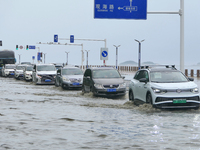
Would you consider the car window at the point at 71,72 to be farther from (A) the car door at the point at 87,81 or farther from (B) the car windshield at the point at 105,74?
(B) the car windshield at the point at 105,74

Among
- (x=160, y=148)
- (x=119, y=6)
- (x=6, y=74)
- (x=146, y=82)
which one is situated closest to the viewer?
(x=160, y=148)

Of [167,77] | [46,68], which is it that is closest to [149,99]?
[167,77]

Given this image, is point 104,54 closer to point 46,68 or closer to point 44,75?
Result: point 46,68

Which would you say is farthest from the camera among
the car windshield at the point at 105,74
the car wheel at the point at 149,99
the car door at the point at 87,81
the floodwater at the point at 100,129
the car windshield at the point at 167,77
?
the car door at the point at 87,81

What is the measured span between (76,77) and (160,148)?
66.1 ft

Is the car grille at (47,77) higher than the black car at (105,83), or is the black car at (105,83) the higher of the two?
the black car at (105,83)

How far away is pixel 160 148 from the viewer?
7.55 m

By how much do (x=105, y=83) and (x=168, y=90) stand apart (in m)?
6.62

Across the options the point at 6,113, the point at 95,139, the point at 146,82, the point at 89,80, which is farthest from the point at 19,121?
the point at 89,80

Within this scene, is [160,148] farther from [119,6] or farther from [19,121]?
[119,6]

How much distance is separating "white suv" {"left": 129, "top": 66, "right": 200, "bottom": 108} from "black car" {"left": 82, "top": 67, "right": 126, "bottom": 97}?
16.0 feet

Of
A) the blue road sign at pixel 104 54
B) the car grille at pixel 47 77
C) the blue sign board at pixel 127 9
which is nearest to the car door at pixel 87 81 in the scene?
the blue sign board at pixel 127 9

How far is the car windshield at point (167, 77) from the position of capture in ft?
48.2

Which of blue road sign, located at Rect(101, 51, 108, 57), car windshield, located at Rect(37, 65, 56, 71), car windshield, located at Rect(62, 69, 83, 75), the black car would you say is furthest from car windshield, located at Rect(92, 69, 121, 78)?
blue road sign, located at Rect(101, 51, 108, 57)
